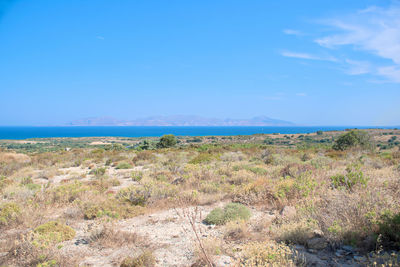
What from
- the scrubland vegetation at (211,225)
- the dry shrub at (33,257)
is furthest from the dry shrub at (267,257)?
the dry shrub at (33,257)

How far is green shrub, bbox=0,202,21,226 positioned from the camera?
19.3 feet

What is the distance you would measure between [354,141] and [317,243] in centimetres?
2156

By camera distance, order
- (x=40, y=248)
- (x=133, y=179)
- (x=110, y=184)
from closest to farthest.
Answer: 1. (x=40, y=248)
2. (x=110, y=184)
3. (x=133, y=179)

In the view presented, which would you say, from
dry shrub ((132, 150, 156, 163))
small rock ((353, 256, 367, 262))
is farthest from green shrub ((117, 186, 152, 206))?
dry shrub ((132, 150, 156, 163))

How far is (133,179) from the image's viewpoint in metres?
11.5

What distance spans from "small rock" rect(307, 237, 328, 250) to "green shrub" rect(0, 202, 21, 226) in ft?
22.7

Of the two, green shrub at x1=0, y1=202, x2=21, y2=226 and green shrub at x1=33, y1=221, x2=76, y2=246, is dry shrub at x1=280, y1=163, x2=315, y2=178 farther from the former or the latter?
green shrub at x1=0, y1=202, x2=21, y2=226

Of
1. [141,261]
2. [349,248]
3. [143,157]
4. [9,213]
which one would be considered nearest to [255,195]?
[349,248]

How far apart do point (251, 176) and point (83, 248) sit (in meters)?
6.82

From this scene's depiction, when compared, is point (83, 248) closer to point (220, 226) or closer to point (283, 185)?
point (220, 226)

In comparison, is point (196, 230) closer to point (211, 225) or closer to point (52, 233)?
point (211, 225)

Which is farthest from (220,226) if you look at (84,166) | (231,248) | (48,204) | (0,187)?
(84,166)

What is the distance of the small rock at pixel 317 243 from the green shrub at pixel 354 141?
20.4 metres

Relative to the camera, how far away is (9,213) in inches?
239
